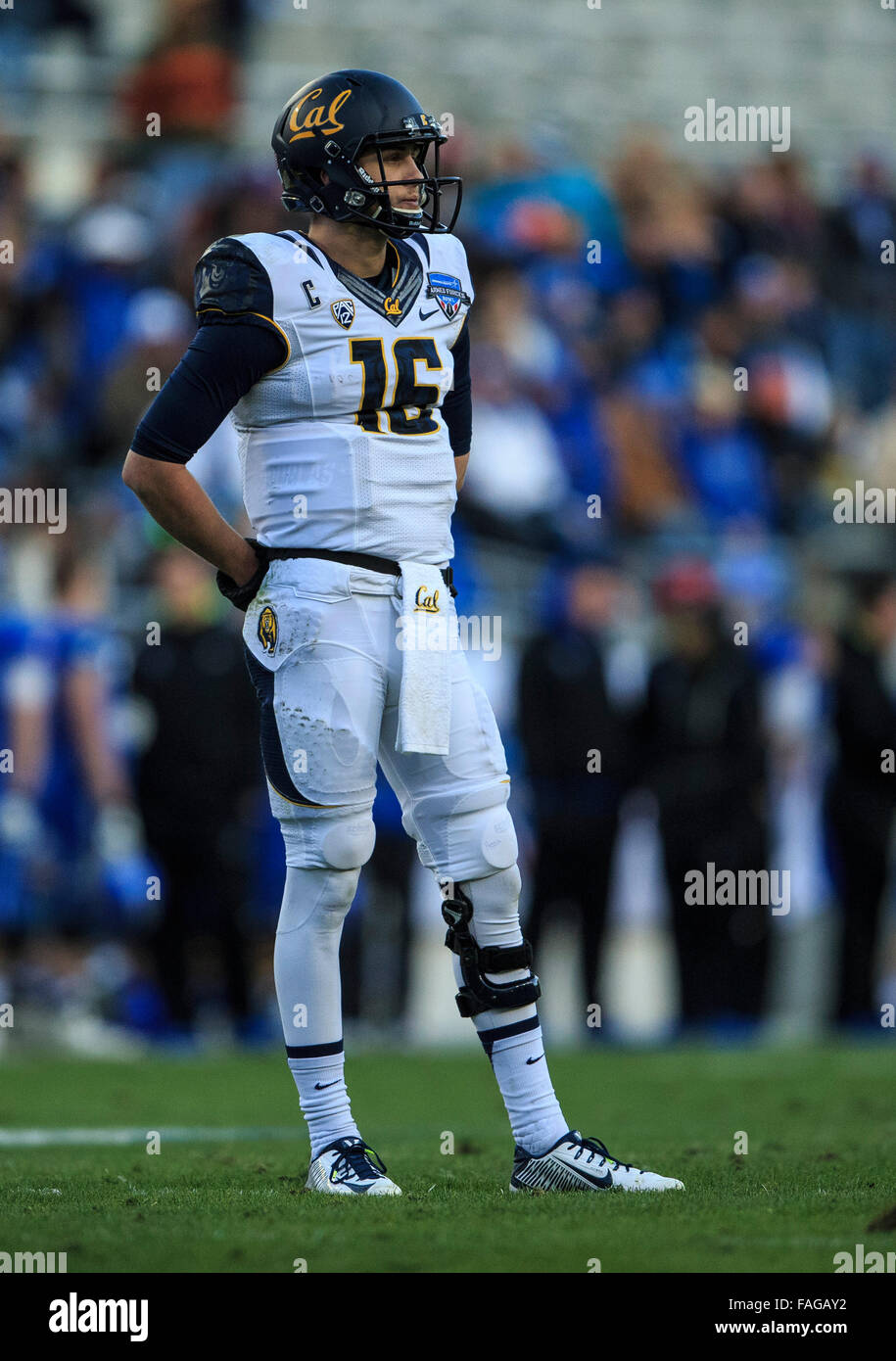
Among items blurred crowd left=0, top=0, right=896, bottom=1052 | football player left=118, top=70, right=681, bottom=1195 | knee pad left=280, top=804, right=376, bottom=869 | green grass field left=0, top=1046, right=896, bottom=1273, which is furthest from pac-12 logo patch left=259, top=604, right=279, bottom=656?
blurred crowd left=0, top=0, right=896, bottom=1052

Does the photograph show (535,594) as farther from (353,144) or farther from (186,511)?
(186,511)

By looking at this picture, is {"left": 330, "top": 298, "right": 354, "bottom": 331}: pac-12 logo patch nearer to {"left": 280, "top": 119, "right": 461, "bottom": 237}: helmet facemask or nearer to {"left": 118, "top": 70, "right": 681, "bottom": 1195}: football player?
{"left": 118, "top": 70, "right": 681, "bottom": 1195}: football player

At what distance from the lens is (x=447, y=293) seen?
578 centimetres

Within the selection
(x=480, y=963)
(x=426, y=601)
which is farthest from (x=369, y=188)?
(x=480, y=963)

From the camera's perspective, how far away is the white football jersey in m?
5.50

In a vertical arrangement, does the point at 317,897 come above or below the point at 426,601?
below

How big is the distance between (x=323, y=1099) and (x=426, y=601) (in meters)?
1.32

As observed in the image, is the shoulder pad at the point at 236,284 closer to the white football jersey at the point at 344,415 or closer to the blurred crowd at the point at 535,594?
the white football jersey at the point at 344,415

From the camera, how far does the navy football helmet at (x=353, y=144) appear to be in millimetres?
5582

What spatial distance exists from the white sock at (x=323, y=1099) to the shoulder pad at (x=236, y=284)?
1.93 metres

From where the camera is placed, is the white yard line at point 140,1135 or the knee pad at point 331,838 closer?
the knee pad at point 331,838

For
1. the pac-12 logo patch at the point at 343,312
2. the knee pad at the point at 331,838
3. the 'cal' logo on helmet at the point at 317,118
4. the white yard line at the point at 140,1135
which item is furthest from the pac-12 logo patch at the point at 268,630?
the white yard line at the point at 140,1135

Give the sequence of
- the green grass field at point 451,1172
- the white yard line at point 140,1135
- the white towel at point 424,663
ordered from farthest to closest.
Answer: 1. the white yard line at point 140,1135
2. the white towel at point 424,663
3. the green grass field at point 451,1172

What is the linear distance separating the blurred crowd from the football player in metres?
6.08
